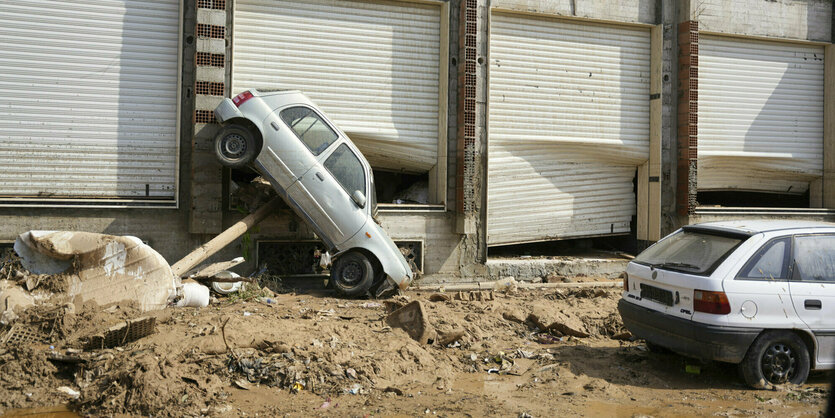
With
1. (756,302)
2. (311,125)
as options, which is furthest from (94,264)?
(756,302)

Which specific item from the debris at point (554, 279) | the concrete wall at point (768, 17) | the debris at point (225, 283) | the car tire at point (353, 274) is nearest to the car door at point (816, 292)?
the car tire at point (353, 274)

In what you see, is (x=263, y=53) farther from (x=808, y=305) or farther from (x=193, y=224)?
(x=808, y=305)

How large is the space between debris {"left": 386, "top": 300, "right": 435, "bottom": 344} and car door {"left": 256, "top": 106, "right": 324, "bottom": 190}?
2.76 meters

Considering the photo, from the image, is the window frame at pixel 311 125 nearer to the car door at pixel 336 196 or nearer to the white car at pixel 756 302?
the car door at pixel 336 196

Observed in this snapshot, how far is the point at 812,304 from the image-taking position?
5.79 metres

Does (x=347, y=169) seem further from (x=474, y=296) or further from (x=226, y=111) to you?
(x=474, y=296)

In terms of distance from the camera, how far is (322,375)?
19.1 ft

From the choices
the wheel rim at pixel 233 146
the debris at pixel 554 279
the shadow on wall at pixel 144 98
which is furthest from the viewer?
the debris at pixel 554 279

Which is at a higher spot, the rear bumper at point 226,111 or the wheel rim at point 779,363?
the rear bumper at point 226,111

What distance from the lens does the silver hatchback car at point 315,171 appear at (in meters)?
8.99

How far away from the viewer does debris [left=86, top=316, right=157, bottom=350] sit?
19.8ft

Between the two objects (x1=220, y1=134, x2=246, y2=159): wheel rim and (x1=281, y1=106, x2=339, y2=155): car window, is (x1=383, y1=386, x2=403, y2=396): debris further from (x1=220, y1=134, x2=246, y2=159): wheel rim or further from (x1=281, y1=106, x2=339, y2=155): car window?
(x1=220, y1=134, x2=246, y2=159): wheel rim

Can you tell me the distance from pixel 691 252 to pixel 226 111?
20.9 feet

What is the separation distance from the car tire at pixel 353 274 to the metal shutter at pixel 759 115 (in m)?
7.90
